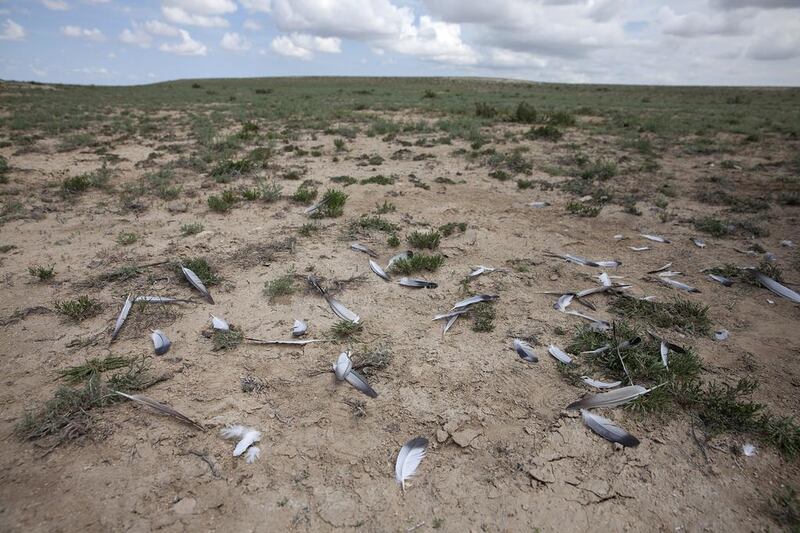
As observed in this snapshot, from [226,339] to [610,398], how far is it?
281cm

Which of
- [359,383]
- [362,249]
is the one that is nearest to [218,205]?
[362,249]

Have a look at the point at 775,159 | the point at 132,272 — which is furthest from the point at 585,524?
the point at 775,159

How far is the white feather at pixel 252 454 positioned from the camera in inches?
93.2

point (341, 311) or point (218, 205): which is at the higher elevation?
point (218, 205)

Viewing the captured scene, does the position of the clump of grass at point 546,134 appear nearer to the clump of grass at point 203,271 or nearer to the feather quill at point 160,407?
the clump of grass at point 203,271

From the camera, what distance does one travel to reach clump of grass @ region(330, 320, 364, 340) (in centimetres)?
343

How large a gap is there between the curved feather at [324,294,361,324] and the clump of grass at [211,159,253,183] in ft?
16.0

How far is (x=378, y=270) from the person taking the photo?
443cm

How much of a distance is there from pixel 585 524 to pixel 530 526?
0.91 ft

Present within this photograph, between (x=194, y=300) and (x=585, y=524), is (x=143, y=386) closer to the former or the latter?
(x=194, y=300)

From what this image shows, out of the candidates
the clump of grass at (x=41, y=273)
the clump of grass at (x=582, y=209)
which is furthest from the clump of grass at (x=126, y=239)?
the clump of grass at (x=582, y=209)

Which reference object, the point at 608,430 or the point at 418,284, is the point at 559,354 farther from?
the point at 418,284

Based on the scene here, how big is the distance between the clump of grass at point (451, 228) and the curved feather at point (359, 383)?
9.50 ft

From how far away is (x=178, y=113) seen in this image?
18.9 m
